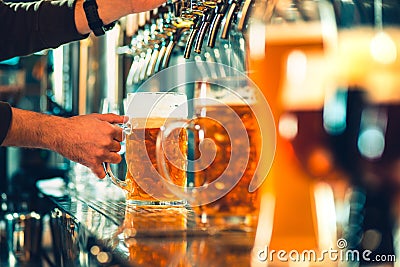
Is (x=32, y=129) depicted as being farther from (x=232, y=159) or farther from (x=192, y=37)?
(x=232, y=159)

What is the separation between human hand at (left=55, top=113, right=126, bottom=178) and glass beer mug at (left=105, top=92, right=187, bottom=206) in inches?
0.9

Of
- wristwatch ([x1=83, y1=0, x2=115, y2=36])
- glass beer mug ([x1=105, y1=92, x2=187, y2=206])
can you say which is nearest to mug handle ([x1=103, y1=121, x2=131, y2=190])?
glass beer mug ([x1=105, y1=92, x2=187, y2=206])

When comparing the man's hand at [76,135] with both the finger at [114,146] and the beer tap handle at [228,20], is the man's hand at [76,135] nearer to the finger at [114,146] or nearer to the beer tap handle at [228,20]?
the finger at [114,146]

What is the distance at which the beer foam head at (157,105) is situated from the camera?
1.62 metres

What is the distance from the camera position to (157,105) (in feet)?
5.32

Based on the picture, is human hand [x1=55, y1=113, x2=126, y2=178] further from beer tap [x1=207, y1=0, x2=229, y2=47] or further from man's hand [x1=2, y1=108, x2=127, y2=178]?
beer tap [x1=207, y1=0, x2=229, y2=47]

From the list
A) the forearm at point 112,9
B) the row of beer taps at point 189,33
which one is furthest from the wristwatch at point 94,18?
the row of beer taps at point 189,33

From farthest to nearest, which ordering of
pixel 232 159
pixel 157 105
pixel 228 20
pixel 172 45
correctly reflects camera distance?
pixel 172 45 < pixel 157 105 < pixel 228 20 < pixel 232 159

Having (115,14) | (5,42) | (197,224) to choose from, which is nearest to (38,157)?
(5,42)

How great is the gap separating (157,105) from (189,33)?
1.75 feet

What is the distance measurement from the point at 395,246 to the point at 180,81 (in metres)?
1.65

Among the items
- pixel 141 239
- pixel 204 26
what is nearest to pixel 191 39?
pixel 204 26

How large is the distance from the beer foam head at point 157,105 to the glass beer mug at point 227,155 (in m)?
0.18

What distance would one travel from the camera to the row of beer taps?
5.15ft
